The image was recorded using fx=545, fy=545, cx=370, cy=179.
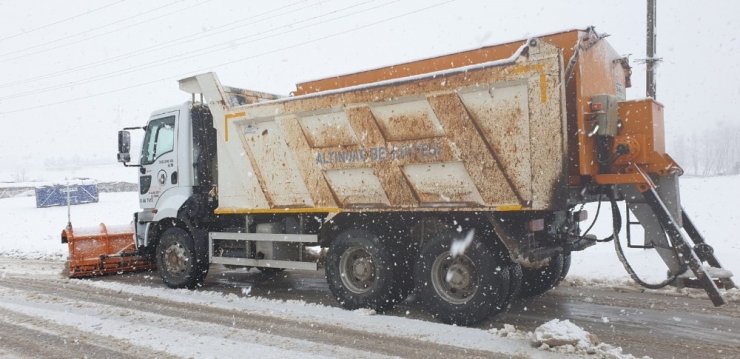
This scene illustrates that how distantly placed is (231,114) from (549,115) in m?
4.13

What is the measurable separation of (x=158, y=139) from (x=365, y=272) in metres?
4.17

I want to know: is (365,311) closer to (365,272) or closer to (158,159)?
(365,272)

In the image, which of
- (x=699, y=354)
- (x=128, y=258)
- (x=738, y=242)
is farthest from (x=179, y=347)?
(x=738, y=242)

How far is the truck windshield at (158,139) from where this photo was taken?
8.14m

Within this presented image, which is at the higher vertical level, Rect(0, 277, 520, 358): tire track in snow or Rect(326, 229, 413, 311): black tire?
Rect(326, 229, 413, 311): black tire

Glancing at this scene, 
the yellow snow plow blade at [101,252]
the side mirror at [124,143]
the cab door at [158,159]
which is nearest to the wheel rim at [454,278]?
the cab door at [158,159]

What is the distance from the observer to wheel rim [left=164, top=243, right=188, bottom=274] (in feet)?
26.2

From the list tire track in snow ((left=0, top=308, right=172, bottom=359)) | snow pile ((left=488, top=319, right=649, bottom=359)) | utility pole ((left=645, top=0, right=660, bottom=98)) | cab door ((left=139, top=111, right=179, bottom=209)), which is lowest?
tire track in snow ((left=0, top=308, right=172, bottom=359))

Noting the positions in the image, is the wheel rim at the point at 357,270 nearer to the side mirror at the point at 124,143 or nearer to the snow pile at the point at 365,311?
the snow pile at the point at 365,311

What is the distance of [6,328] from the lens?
226 inches

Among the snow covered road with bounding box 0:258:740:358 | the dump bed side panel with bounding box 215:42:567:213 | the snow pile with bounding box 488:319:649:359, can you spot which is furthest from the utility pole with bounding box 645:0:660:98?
the snow pile with bounding box 488:319:649:359

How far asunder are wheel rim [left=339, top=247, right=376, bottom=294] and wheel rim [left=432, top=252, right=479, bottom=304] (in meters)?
0.86

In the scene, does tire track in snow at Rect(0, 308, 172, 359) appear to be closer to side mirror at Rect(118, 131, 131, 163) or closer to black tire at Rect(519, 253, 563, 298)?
side mirror at Rect(118, 131, 131, 163)

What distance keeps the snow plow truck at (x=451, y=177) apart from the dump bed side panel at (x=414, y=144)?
0.01 meters
